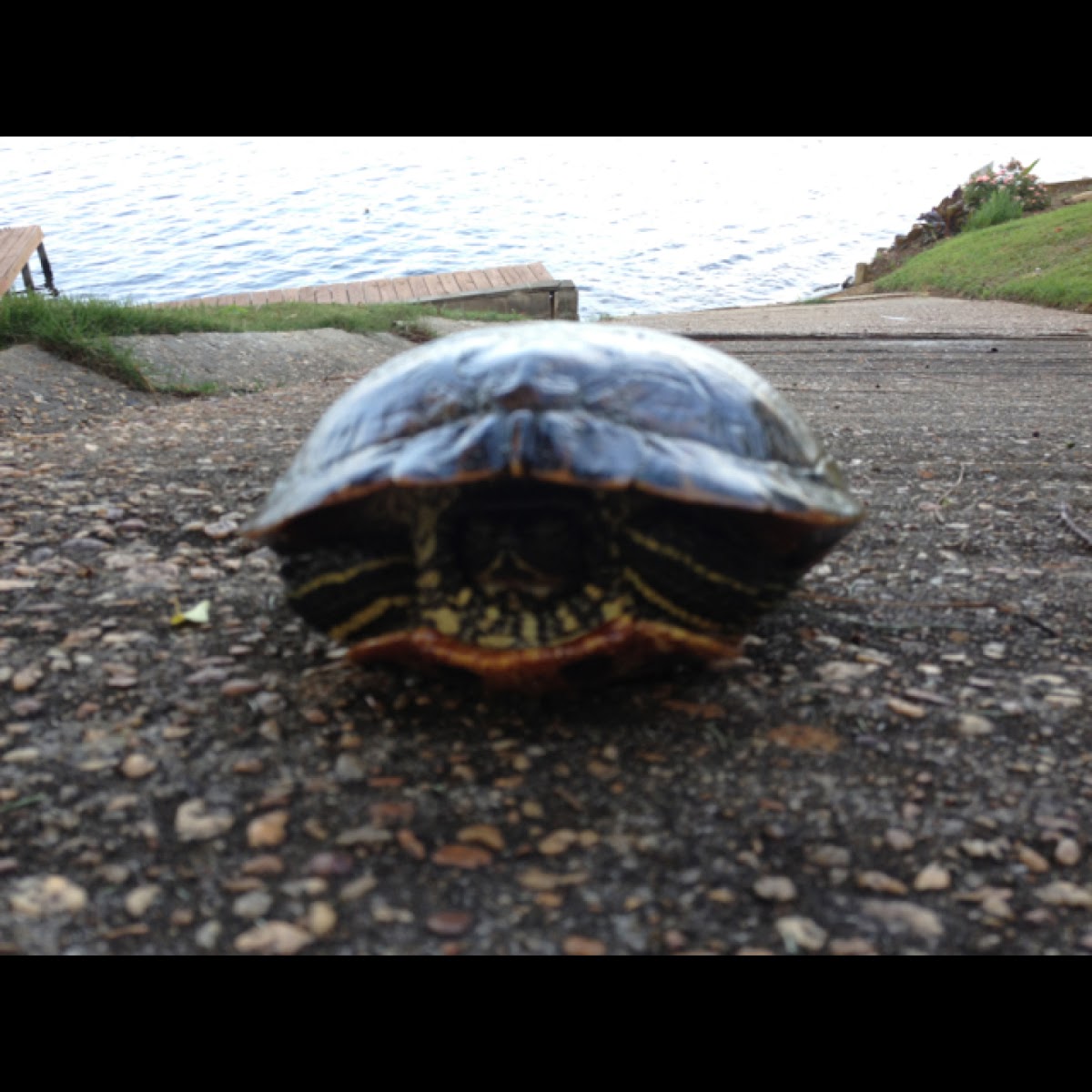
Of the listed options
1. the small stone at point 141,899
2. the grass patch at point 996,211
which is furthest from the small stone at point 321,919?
the grass patch at point 996,211

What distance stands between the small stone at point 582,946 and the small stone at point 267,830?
521mm

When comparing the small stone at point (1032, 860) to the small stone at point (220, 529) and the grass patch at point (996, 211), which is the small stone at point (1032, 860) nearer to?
the small stone at point (220, 529)

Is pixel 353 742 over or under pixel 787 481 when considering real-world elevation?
under

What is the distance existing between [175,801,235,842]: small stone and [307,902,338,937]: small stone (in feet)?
0.85

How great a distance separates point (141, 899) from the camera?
5.07ft

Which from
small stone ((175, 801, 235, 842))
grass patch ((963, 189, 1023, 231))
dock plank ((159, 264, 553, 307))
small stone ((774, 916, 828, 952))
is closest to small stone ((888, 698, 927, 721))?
small stone ((774, 916, 828, 952))

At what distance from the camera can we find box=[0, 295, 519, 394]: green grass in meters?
5.43

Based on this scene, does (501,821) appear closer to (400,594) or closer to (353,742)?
(353,742)

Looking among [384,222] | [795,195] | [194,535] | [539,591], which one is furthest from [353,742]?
[795,195]

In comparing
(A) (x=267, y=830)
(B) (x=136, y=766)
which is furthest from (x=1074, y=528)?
(B) (x=136, y=766)

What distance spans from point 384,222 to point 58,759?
19857 millimetres

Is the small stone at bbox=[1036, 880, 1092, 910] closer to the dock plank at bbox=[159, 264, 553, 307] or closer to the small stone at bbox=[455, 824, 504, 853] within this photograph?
the small stone at bbox=[455, 824, 504, 853]

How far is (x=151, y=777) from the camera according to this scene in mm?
1821

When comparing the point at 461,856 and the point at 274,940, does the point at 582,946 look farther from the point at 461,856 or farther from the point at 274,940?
the point at 274,940
